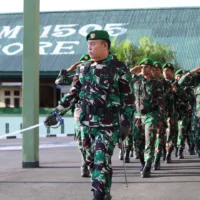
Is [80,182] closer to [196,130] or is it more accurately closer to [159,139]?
[196,130]

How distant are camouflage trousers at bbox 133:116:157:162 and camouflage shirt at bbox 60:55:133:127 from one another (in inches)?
118

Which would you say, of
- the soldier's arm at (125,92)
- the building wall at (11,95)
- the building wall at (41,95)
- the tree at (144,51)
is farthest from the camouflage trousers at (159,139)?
the building wall at (11,95)

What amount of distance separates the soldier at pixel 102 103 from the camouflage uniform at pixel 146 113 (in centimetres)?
302

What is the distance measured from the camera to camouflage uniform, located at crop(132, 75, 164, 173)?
9367 mm

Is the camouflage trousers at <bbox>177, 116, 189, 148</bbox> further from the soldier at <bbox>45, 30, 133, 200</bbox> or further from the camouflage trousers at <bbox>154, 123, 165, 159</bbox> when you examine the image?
the soldier at <bbox>45, 30, 133, 200</bbox>

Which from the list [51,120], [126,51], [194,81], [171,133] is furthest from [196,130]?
[126,51]

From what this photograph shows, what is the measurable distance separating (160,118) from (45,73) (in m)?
32.9

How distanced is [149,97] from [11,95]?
38.6 m

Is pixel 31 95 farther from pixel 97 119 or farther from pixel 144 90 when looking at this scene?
pixel 97 119

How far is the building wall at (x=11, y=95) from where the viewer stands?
47.0 meters

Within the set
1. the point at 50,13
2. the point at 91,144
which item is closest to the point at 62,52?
the point at 50,13

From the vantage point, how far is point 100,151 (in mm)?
6172

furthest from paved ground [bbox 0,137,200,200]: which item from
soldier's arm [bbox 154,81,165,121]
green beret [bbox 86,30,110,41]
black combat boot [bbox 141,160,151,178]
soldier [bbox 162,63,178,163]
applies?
green beret [bbox 86,30,110,41]

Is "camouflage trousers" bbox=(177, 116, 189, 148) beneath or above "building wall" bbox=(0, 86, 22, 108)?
beneath
